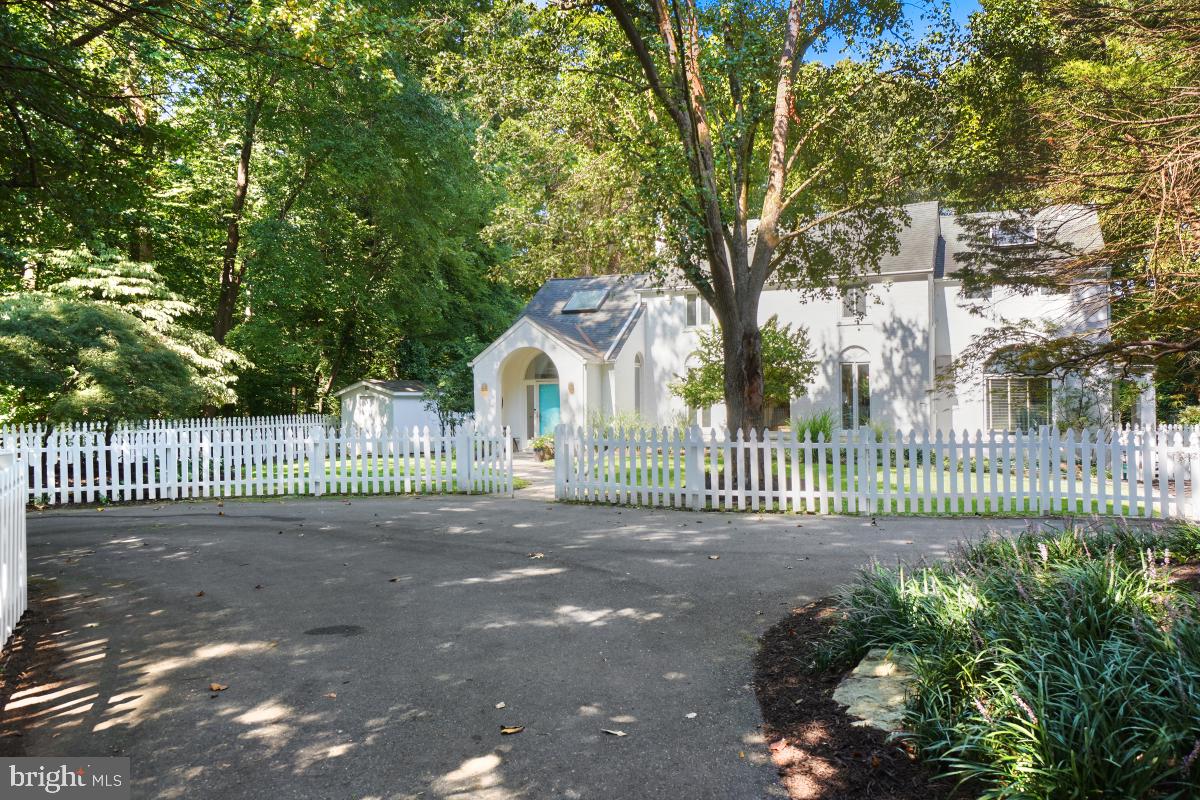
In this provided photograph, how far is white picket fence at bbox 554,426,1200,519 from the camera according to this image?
10.7 meters

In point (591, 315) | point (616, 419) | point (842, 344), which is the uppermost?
point (591, 315)

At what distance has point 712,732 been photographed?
161 inches

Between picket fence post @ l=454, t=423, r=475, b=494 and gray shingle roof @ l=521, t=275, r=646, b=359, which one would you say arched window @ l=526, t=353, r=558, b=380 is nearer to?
gray shingle roof @ l=521, t=275, r=646, b=359

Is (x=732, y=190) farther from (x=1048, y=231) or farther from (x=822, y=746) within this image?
(x=822, y=746)

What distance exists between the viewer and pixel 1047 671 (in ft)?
11.7

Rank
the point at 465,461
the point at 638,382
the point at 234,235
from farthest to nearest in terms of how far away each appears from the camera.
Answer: the point at 638,382 → the point at 234,235 → the point at 465,461

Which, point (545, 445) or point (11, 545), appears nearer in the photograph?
point (11, 545)

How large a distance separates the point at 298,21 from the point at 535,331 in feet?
48.9

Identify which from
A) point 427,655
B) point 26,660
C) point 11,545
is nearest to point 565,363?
point 11,545

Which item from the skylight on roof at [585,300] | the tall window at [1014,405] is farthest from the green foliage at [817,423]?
the skylight on roof at [585,300]

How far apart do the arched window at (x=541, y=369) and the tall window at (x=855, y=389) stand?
1014 cm

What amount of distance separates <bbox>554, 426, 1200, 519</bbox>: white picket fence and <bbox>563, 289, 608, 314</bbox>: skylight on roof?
15.1m

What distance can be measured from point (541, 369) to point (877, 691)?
78.8 ft

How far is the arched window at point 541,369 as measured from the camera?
90.4ft
